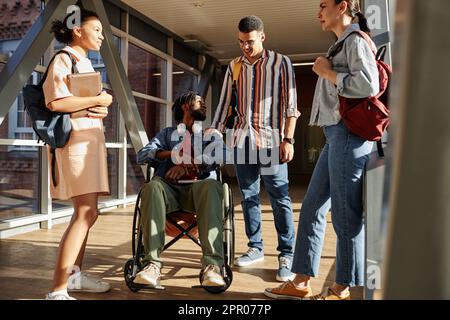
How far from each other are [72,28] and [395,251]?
199cm

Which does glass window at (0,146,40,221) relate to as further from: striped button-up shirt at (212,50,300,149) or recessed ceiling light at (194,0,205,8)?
recessed ceiling light at (194,0,205,8)

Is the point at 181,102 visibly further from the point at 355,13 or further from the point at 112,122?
the point at 112,122

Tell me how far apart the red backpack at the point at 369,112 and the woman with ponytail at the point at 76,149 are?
1.15m

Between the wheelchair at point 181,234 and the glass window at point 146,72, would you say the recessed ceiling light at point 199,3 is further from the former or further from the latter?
the wheelchair at point 181,234

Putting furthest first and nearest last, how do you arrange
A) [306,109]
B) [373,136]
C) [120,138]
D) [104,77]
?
[306,109]
[120,138]
[104,77]
[373,136]

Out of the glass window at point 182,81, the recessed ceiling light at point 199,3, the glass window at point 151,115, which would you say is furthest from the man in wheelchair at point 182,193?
the glass window at point 182,81

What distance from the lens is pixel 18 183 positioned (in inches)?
173

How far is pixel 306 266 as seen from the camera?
1953mm

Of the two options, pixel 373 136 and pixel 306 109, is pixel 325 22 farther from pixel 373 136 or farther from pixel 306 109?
pixel 306 109

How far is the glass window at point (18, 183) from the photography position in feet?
13.8

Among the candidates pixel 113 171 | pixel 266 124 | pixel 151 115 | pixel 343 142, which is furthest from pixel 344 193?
pixel 151 115

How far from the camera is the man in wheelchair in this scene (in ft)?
7.00

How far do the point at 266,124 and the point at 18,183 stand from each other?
315 centimetres
